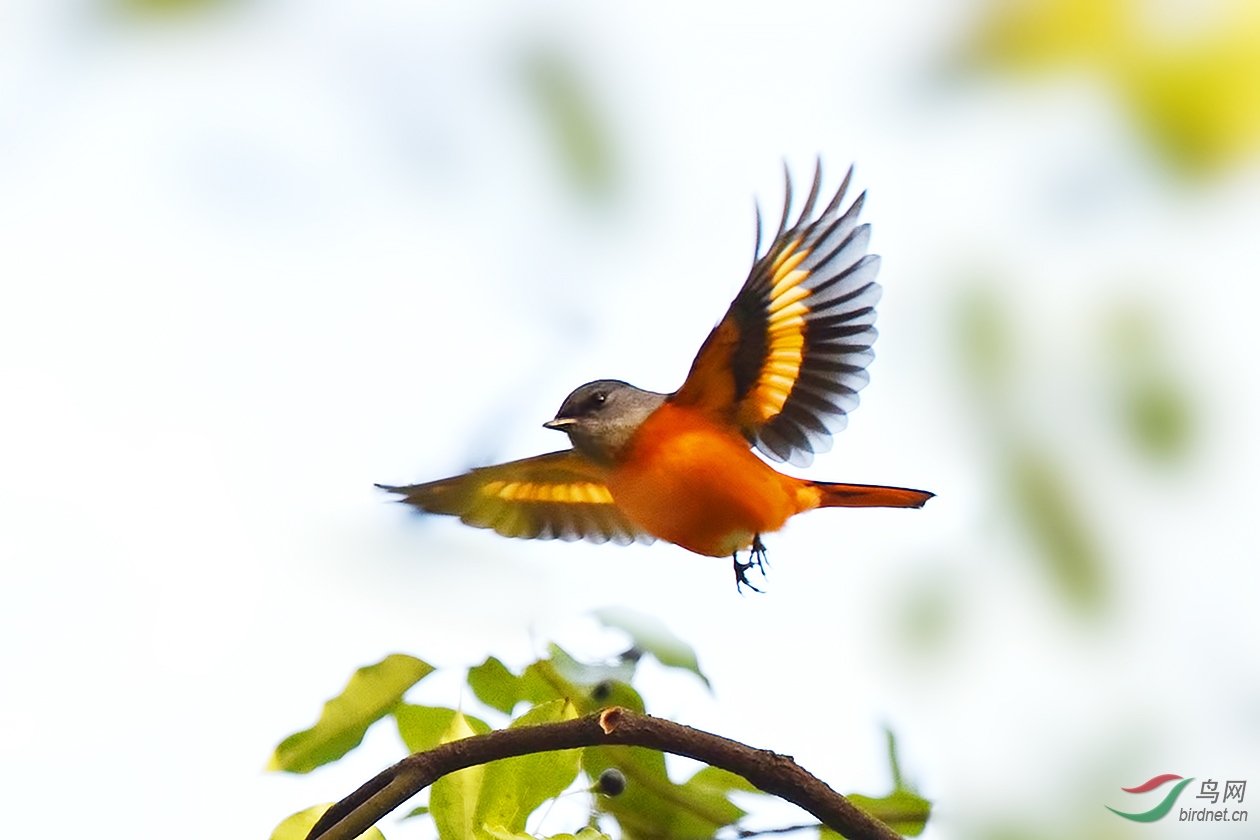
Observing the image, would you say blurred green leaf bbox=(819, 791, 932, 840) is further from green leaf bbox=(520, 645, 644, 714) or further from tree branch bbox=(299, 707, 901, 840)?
green leaf bbox=(520, 645, 644, 714)

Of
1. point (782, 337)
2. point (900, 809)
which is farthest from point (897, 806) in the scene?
point (782, 337)

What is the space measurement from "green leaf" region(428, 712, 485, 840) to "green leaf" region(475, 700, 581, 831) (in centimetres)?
2

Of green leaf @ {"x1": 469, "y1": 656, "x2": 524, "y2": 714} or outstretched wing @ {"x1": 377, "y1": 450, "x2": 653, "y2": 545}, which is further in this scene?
outstretched wing @ {"x1": 377, "y1": 450, "x2": 653, "y2": 545}

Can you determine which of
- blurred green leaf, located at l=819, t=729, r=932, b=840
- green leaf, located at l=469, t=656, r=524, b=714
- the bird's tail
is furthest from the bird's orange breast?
blurred green leaf, located at l=819, t=729, r=932, b=840

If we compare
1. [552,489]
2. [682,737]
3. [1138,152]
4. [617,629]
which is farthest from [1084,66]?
[552,489]

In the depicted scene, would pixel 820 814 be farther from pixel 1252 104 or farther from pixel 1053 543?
pixel 1252 104

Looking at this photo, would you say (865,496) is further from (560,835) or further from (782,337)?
(560,835)

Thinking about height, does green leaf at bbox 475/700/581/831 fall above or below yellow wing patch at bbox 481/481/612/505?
below

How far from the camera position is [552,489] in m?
2.43

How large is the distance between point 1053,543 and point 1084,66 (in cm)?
17

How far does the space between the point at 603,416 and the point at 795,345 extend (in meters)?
0.33

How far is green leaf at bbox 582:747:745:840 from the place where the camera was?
4.50ft

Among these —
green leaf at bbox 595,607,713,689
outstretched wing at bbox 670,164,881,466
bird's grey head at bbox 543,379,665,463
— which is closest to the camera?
green leaf at bbox 595,607,713,689

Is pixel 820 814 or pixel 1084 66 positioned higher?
pixel 1084 66
